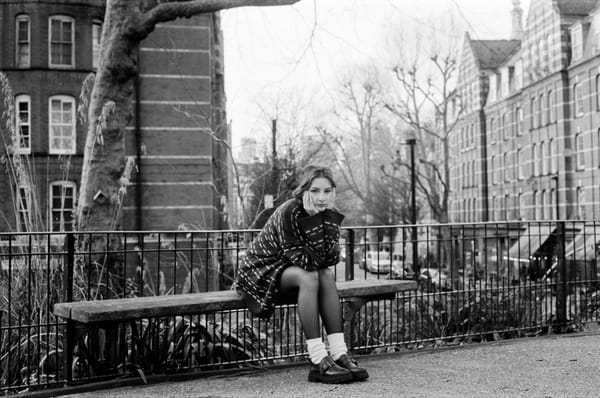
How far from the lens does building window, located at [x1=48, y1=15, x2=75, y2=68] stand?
92.4 ft

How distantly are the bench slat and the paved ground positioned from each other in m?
0.63

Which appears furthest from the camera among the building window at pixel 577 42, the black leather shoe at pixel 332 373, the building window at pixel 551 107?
the building window at pixel 551 107

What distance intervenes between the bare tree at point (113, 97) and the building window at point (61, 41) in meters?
20.5

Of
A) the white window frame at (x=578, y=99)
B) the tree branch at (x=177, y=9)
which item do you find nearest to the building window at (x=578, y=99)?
the white window frame at (x=578, y=99)

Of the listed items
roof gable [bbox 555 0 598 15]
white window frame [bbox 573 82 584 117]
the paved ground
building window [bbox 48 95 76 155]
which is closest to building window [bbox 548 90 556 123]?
white window frame [bbox 573 82 584 117]

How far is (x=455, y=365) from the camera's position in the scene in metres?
6.43

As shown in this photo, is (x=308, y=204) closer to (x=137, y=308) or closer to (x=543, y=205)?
(x=137, y=308)

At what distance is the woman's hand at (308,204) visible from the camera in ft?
18.6

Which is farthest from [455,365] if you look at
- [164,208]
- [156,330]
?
→ [164,208]

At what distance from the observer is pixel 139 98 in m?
28.2

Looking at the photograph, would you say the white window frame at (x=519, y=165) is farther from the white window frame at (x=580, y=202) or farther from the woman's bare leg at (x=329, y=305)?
the woman's bare leg at (x=329, y=305)

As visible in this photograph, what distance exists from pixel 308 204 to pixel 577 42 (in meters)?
41.3

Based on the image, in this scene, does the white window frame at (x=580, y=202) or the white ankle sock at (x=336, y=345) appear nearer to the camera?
the white ankle sock at (x=336, y=345)

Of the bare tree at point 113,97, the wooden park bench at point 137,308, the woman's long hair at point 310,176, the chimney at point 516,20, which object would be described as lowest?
the wooden park bench at point 137,308
